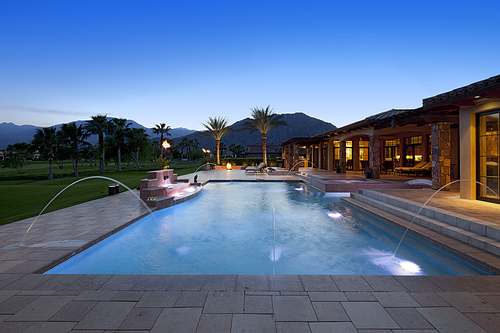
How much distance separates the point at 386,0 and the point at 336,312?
20096 mm

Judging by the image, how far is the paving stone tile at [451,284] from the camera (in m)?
2.83

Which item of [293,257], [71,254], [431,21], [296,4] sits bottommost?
[293,257]

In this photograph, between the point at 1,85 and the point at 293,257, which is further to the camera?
the point at 1,85

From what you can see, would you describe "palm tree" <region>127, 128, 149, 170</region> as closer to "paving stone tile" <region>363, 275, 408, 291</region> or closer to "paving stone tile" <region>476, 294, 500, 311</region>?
"paving stone tile" <region>363, 275, 408, 291</region>

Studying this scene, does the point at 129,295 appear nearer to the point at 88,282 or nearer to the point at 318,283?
the point at 88,282

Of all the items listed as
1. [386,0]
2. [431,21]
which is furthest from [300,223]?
[431,21]

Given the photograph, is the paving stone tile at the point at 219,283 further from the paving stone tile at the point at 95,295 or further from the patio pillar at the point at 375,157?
the patio pillar at the point at 375,157

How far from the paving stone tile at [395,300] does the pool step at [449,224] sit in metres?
2.45

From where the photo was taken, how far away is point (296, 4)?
15.3 m

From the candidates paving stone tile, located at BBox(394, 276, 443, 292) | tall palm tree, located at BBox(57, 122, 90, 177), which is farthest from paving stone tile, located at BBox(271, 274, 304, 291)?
tall palm tree, located at BBox(57, 122, 90, 177)

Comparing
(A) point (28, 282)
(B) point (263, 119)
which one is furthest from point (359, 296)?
(B) point (263, 119)

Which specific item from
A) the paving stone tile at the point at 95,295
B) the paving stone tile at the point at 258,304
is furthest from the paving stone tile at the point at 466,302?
the paving stone tile at the point at 95,295

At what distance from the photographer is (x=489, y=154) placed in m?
6.90

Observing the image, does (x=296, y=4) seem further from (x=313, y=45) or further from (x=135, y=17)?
(x=135, y=17)
